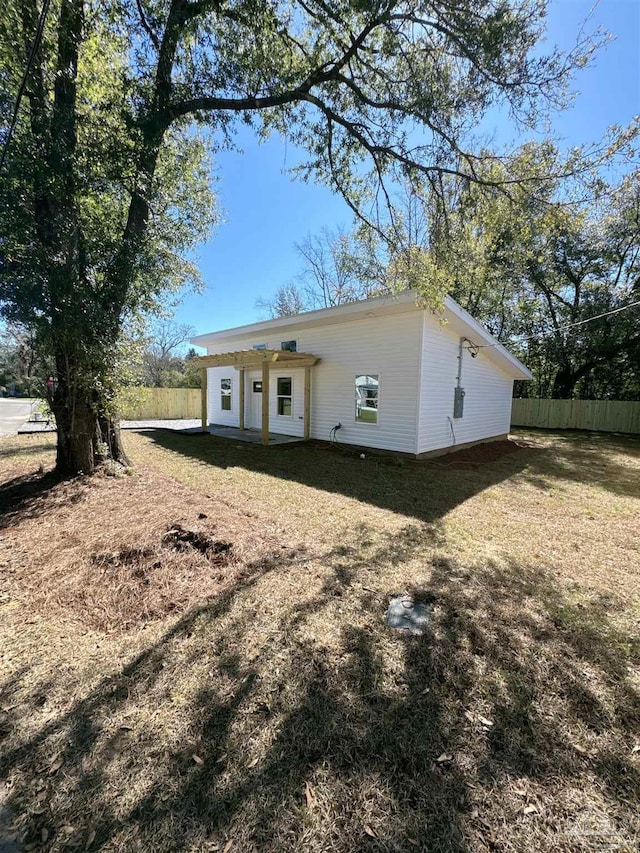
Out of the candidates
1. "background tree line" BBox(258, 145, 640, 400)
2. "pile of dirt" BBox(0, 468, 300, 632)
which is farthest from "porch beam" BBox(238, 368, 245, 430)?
"pile of dirt" BBox(0, 468, 300, 632)

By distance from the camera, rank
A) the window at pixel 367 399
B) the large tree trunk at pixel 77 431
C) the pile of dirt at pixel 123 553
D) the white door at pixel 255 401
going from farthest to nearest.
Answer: the white door at pixel 255 401
the window at pixel 367 399
the large tree trunk at pixel 77 431
the pile of dirt at pixel 123 553

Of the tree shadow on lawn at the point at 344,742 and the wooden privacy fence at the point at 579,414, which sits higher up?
the wooden privacy fence at the point at 579,414

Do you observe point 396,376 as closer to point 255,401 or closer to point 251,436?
point 251,436

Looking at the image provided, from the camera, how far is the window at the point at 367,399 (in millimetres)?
9148

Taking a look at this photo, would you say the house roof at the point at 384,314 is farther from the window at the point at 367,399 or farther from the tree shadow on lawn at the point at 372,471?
the tree shadow on lawn at the point at 372,471

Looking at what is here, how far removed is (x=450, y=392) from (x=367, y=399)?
225 cm

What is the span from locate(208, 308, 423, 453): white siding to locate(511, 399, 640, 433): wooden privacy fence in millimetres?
13135

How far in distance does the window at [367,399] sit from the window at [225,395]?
265 inches

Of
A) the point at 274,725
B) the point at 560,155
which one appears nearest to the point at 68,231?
the point at 274,725

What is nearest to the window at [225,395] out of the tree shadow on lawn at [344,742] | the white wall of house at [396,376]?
the white wall of house at [396,376]

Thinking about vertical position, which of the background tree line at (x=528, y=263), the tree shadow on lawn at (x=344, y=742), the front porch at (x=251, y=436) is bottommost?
the tree shadow on lawn at (x=344, y=742)

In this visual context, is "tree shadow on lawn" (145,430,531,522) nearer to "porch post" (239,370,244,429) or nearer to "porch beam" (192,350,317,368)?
"porch beam" (192,350,317,368)

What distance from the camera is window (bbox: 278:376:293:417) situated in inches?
459

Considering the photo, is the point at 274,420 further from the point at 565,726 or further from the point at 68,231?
the point at 565,726
